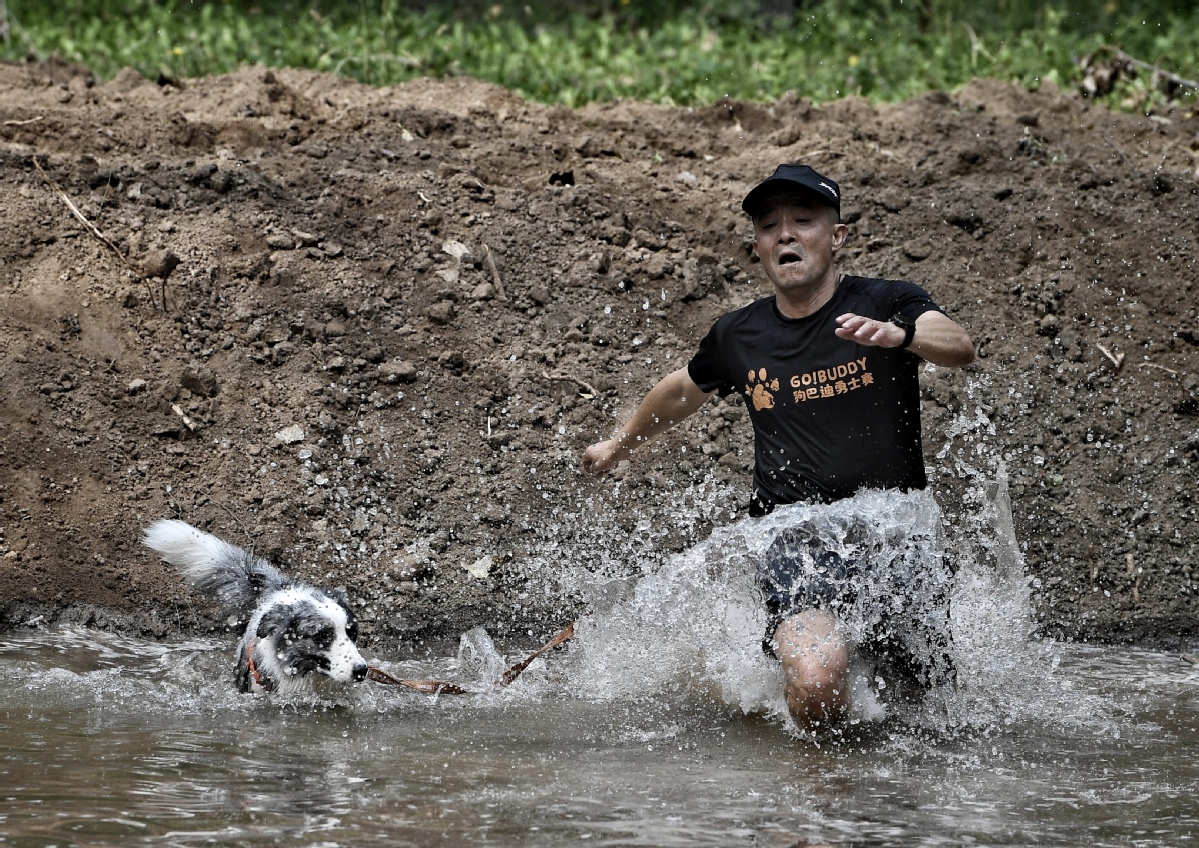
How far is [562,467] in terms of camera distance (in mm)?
6980

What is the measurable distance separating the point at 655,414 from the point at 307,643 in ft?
5.40

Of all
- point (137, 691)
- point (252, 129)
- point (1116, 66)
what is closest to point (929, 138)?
point (1116, 66)

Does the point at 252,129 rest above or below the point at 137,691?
above

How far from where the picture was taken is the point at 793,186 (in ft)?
16.2

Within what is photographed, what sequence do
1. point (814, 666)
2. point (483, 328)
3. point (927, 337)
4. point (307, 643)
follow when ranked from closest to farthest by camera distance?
point (927, 337)
point (814, 666)
point (307, 643)
point (483, 328)

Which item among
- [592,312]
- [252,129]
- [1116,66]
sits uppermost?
[1116,66]

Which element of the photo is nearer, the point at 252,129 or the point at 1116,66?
the point at 252,129

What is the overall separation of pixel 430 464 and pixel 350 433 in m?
0.45

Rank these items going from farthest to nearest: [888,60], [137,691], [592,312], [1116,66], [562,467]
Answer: [888,60] < [1116,66] < [592,312] < [562,467] < [137,691]

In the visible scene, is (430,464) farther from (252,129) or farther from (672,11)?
(672,11)

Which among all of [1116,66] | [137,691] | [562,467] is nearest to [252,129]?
[562,467]

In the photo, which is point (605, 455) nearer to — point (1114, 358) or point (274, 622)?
point (274, 622)

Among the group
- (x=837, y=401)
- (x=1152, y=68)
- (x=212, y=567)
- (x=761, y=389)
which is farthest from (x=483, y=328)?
(x=1152, y=68)

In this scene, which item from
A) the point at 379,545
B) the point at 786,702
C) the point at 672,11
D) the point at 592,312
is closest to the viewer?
the point at 786,702
